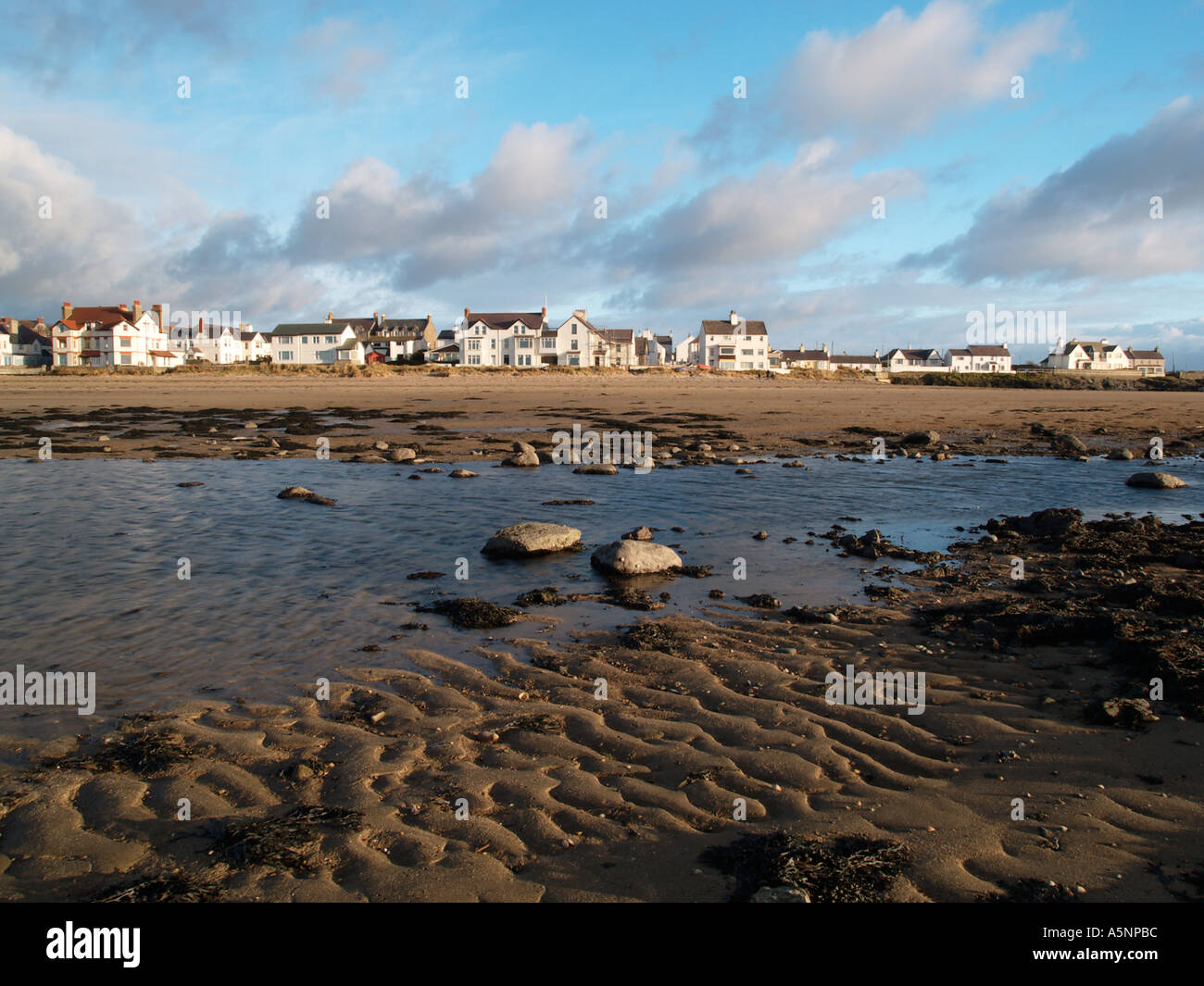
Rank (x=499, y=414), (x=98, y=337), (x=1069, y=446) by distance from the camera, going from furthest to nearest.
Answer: (x=98, y=337)
(x=499, y=414)
(x=1069, y=446)

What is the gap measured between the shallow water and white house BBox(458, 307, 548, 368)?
2755 inches

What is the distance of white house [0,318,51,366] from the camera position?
91562mm

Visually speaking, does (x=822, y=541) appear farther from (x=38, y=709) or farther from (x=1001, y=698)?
(x=38, y=709)

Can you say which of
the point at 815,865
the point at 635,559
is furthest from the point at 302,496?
the point at 815,865

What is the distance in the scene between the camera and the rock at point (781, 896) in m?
3.53

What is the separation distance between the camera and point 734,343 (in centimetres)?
11194

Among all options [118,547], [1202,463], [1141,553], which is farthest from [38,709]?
[1202,463]

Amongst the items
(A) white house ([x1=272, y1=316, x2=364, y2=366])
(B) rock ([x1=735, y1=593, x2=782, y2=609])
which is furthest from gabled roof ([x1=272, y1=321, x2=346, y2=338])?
(B) rock ([x1=735, y1=593, x2=782, y2=609])

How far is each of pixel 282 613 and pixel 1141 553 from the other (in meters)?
10.9

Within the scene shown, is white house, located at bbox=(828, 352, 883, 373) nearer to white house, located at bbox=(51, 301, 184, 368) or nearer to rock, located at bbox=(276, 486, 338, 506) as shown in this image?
white house, located at bbox=(51, 301, 184, 368)

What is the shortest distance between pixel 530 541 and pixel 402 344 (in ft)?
307

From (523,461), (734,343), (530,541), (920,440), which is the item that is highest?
(734,343)

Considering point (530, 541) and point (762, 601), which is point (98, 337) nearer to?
point (530, 541)

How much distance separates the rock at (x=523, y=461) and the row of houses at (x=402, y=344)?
64388 mm
